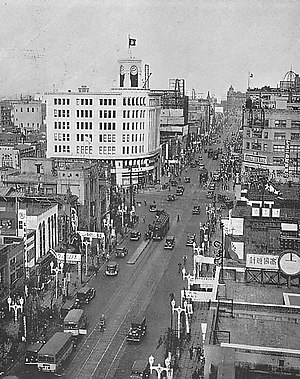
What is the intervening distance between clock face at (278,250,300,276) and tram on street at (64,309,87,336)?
11.8 feet

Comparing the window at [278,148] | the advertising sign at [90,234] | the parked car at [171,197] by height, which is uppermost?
the window at [278,148]

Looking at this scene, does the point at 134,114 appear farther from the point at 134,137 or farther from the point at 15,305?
the point at 15,305

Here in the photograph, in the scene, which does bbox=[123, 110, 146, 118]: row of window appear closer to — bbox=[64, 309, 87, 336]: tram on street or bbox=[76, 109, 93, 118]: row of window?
bbox=[76, 109, 93, 118]: row of window

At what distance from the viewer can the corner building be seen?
898 inches

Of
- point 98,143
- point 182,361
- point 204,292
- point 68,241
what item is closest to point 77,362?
point 182,361

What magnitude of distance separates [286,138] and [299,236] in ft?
36.6

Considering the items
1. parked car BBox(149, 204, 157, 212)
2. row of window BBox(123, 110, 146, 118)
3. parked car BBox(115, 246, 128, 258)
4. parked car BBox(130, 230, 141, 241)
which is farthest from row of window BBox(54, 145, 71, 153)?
parked car BBox(115, 246, 128, 258)

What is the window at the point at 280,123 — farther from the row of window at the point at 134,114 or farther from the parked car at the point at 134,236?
the parked car at the point at 134,236

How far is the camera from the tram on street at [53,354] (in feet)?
25.3

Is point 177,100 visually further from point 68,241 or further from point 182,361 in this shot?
point 182,361

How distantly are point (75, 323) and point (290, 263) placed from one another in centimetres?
368

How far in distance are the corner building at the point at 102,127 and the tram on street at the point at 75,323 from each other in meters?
13.2

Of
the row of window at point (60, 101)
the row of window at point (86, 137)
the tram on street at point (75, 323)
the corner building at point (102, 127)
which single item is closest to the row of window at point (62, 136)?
the corner building at point (102, 127)

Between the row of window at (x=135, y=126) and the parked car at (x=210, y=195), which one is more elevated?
the row of window at (x=135, y=126)
